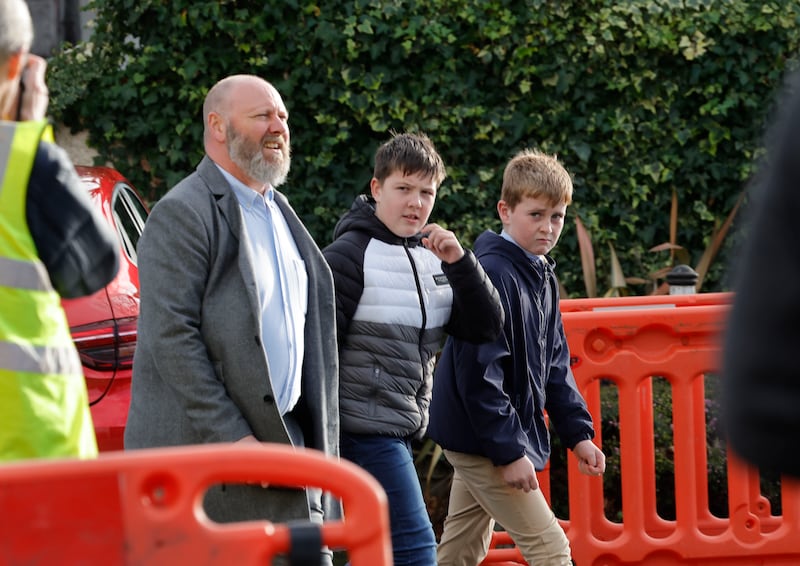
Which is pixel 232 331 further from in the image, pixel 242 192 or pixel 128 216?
pixel 128 216

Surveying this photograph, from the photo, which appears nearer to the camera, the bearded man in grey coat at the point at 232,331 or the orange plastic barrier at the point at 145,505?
the orange plastic barrier at the point at 145,505

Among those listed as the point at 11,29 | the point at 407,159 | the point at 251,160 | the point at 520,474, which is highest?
the point at 11,29

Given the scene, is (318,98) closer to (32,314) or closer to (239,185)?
(239,185)

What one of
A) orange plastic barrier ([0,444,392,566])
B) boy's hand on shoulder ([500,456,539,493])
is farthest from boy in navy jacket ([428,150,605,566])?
orange plastic barrier ([0,444,392,566])

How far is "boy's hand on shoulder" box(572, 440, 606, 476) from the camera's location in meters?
4.93

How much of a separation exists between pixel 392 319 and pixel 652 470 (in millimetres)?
1825

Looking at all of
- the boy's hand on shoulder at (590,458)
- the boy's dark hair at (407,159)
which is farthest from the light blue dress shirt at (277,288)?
the boy's hand on shoulder at (590,458)

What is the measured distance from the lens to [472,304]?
442 cm

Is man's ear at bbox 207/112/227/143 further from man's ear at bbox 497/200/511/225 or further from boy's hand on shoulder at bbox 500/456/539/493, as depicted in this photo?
boy's hand on shoulder at bbox 500/456/539/493

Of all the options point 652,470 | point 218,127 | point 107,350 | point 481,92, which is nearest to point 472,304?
point 218,127

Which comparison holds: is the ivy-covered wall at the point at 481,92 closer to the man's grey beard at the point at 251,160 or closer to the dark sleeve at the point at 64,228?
the man's grey beard at the point at 251,160

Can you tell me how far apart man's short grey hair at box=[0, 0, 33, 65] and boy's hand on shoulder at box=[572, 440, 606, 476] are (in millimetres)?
2842

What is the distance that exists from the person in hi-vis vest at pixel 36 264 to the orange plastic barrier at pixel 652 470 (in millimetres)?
3161

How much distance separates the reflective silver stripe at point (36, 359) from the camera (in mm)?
2615
